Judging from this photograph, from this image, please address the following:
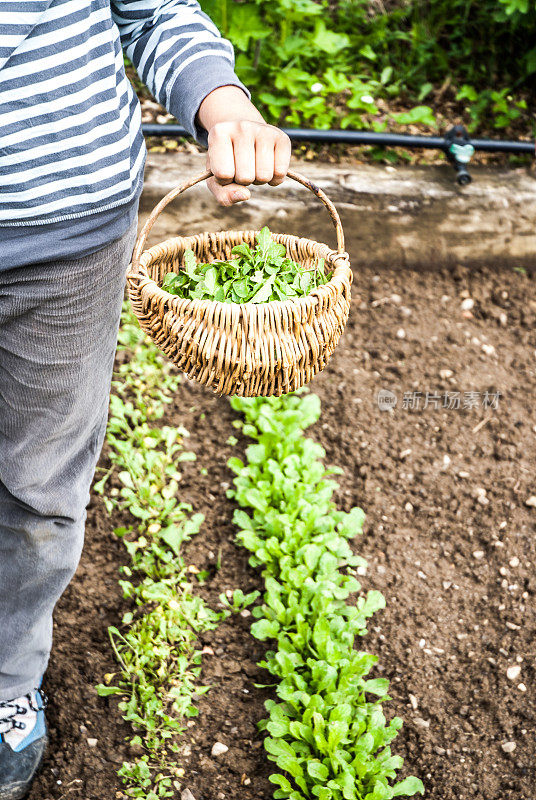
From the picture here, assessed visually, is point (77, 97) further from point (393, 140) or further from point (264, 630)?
point (393, 140)

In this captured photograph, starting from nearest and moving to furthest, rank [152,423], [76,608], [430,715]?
1. [430,715]
2. [76,608]
3. [152,423]

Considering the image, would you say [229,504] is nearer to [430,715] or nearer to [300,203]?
[430,715]

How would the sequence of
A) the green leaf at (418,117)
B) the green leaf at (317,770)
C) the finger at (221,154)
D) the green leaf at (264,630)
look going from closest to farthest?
1. the finger at (221,154)
2. the green leaf at (317,770)
3. the green leaf at (264,630)
4. the green leaf at (418,117)

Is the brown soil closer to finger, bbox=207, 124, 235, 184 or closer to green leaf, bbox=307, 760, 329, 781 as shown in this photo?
green leaf, bbox=307, 760, 329, 781

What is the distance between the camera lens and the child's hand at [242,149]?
1163 mm

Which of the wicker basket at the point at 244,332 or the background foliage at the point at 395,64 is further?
the background foliage at the point at 395,64

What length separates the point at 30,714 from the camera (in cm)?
176

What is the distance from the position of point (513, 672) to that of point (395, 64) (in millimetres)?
3179

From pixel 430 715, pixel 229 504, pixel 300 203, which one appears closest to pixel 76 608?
pixel 229 504

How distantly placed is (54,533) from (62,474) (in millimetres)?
123

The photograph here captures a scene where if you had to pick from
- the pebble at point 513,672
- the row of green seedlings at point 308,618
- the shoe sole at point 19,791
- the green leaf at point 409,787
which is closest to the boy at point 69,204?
the shoe sole at point 19,791

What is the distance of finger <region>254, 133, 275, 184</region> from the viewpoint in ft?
3.85

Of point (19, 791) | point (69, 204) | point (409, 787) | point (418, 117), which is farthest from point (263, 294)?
point (418, 117)

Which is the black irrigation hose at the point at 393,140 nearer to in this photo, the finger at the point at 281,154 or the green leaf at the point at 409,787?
the finger at the point at 281,154
